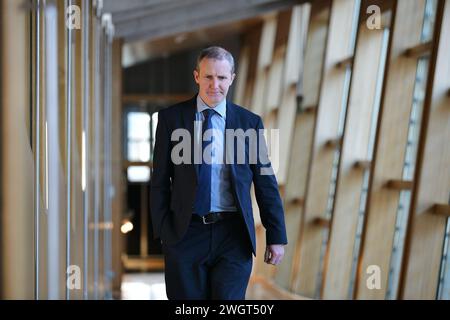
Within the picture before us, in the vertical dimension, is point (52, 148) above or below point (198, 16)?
below

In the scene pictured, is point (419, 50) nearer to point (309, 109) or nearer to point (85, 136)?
point (85, 136)

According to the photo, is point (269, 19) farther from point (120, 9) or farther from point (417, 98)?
point (417, 98)

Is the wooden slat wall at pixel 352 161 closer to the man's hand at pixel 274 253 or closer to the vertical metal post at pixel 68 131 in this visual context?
the vertical metal post at pixel 68 131

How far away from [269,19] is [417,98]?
23.7 feet

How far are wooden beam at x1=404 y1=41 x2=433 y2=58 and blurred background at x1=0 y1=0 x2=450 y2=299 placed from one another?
2 centimetres

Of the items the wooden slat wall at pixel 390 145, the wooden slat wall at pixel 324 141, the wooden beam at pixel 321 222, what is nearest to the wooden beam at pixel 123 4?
the wooden slat wall at pixel 324 141

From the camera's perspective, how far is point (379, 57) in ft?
24.1

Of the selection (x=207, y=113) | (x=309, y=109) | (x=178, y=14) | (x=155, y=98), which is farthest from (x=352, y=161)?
(x=155, y=98)

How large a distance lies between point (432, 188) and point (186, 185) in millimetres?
2845

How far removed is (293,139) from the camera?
1004cm

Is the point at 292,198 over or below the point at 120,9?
below

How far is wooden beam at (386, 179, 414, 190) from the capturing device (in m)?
6.42
